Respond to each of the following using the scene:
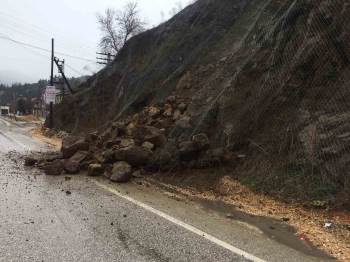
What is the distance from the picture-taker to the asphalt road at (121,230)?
A: 19.8 feet

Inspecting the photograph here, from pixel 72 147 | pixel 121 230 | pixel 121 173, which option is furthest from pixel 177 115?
pixel 121 230

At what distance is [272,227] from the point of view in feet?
25.4

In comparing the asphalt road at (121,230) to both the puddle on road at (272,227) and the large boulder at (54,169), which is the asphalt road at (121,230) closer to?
the puddle on road at (272,227)

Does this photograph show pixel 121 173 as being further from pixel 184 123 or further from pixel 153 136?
pixel 184 123

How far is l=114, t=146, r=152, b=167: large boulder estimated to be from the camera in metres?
13.0

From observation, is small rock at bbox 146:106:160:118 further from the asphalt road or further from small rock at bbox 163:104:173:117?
the asphalt road

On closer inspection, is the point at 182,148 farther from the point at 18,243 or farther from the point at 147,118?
the point at 18,243

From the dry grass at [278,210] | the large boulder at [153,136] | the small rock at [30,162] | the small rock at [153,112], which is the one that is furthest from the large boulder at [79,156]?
the small rock at [153,112]

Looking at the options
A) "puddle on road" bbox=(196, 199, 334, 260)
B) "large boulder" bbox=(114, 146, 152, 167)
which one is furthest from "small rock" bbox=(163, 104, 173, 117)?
"puddle on road" bbox=(196, 199, 334, 260)

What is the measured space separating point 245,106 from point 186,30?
12997 millimetres

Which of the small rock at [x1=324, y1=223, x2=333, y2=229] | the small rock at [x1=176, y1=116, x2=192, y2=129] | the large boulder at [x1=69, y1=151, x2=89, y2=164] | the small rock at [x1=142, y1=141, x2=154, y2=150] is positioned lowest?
the small rock at [x1=324, y1=223, x2=333, y2=229]

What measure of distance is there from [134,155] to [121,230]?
589cm

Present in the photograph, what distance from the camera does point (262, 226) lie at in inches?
307

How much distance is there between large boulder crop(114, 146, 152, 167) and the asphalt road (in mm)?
2367
